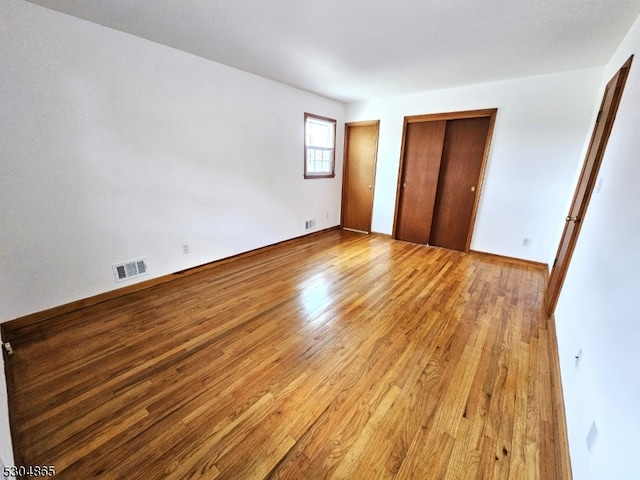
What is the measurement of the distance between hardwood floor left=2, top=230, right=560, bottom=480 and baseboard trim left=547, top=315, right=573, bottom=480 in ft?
0.12

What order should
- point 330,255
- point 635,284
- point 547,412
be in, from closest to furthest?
point 635,284 < point 547,412 < point 330,255

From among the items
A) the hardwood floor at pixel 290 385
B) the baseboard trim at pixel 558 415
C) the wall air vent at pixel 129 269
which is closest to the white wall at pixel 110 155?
the wall air vent at pixel 129 269

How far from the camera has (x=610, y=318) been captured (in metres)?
1.14

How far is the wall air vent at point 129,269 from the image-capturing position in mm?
2557

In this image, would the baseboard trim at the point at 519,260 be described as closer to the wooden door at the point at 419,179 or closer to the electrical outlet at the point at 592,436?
the wooden door at the point at 419,179

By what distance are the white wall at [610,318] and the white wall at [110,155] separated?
11.2ft

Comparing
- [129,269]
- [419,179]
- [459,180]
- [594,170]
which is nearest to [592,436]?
[594,170]

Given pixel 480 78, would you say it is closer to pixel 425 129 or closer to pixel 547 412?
pixel 425 129

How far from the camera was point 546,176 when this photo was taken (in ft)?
11.0

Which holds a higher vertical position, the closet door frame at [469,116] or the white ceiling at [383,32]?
the white ceiling at [383,32]

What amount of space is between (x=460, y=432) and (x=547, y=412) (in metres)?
0.58

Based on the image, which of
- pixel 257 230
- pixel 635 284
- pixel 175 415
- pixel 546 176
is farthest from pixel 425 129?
pixel 175 415

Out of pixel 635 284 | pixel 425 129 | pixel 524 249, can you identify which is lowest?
pixel 524 249

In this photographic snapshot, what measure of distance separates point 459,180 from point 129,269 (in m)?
4.52
